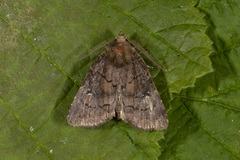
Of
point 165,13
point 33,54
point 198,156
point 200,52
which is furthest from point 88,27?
point 198,156

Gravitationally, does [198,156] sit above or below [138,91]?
below

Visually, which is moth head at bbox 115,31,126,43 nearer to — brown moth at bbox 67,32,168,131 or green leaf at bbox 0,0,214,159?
brown moth at bbox 67,32,168,131

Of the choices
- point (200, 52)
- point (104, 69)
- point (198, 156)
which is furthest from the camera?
point (198, 156)

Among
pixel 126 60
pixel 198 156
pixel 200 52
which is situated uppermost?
pixel 126 60

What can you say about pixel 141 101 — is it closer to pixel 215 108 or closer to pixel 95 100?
pixel 95 100

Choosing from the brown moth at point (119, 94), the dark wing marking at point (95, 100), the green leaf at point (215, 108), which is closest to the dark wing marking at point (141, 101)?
the brown moth at point (119, 94)

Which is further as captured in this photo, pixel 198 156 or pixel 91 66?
pixel 198 156

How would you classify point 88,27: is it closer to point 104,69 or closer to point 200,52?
point 104,69
